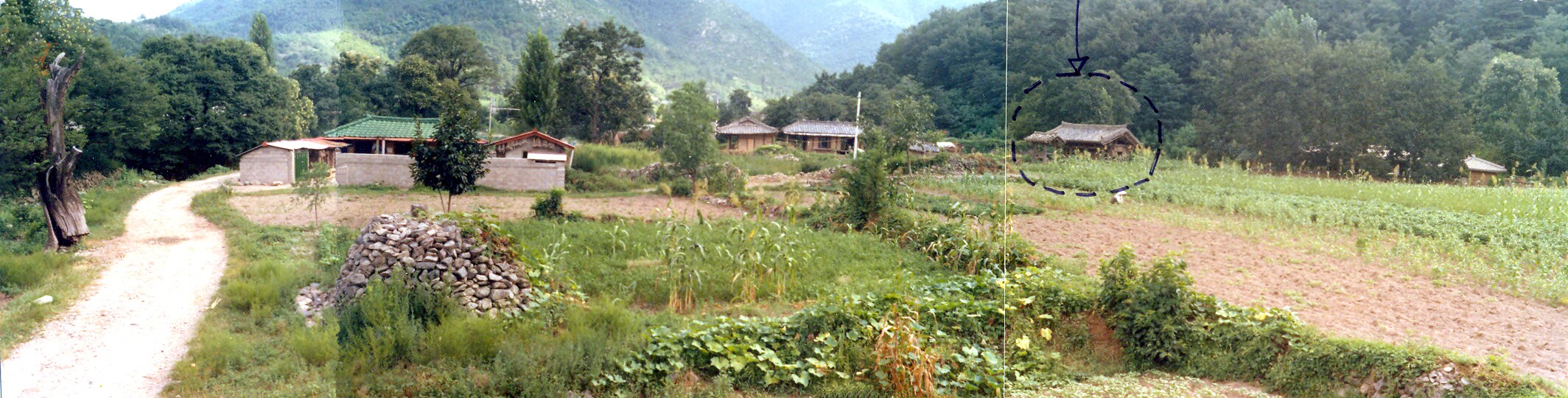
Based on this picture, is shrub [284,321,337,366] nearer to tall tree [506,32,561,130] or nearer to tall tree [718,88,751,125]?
tall tree [506,32,561,130]

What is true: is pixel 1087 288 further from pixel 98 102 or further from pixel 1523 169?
pixel 98 102

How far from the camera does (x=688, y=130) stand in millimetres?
4406

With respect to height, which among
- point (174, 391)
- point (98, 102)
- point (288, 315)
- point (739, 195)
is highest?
point (98, 102)

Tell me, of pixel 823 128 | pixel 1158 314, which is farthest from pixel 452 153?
pixel 1158 314

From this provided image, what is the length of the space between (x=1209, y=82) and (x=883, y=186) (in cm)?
317

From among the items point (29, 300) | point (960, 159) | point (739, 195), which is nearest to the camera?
point (29, 300)

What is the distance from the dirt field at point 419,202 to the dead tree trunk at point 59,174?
1.66 feet

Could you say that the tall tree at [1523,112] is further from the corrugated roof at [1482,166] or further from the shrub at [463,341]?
the shrub at [463,341]

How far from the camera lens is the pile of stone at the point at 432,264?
3.83 meters

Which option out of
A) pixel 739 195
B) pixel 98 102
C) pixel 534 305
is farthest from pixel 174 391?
pixel 739 195

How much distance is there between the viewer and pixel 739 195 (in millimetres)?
4941

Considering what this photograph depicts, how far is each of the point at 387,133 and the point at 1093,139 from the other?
343 cm

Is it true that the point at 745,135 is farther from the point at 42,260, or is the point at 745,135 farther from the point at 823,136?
the point at 42,260

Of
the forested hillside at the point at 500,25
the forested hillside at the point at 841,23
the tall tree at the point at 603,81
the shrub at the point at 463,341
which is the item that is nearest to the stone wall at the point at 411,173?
the tall tree at the point at 603,81
